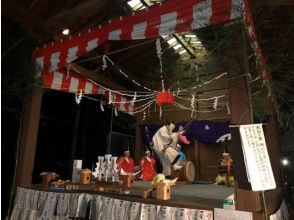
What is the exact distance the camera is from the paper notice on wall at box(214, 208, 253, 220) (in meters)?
2.76

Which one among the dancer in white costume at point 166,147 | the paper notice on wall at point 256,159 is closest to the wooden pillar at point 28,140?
the dancer in white costume at point 166,147

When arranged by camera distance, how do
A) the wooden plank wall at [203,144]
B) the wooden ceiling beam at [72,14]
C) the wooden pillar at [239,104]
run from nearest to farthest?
1. the wooden pillar at [239,104]
2. the wooden ceiling beam at [72,14]
3. the wooden plank wall at [203,144]

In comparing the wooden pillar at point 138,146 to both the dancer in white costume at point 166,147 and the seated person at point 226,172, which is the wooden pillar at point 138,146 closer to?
the dancer in white costume at point 166,147

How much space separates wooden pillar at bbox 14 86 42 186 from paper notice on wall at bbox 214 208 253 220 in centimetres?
363

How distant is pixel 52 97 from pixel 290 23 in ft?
24.2

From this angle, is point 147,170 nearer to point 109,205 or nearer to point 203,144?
point 203,144

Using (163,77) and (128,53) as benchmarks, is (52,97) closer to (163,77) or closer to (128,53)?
(128,53)

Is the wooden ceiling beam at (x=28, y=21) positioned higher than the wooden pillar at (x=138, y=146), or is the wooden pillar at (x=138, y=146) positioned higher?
the wooden ceiling beam at (x=28, y=21)

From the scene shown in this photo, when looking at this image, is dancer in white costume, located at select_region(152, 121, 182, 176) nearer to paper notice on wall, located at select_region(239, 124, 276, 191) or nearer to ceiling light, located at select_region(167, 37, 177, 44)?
ceiling light, located at select_region(167, 37, 177, 44)

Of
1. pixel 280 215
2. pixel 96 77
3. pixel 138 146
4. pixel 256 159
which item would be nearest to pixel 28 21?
pixel 96 77

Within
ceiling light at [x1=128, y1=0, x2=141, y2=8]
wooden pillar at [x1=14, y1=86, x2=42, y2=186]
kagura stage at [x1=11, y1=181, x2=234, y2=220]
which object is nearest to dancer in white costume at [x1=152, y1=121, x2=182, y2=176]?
kagura stage at [x1=11, y1=181, x2=234, y2=220]

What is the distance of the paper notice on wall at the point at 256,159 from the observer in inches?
106

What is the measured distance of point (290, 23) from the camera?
5.99 m

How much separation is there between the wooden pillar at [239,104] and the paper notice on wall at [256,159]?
0.29ft
